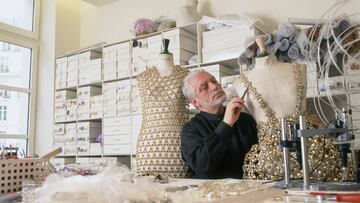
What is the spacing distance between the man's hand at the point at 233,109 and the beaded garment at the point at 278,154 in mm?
64

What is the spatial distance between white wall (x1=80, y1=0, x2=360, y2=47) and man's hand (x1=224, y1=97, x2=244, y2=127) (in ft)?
4.38

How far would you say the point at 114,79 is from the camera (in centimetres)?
297

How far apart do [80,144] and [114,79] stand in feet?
2.17

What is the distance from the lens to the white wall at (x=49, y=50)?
3.49 meters

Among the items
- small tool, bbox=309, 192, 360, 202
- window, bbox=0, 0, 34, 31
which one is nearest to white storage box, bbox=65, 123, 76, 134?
window, bbox=0, 0, 34, 31

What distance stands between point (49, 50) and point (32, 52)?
0.71 ft

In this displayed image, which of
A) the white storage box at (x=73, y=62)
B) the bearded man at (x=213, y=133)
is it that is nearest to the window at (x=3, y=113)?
the white storage box at (x=73, y=62)

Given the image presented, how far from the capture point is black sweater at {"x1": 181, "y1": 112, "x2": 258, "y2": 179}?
1.36 metres

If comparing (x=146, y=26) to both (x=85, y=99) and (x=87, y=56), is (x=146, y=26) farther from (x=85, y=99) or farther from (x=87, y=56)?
(x=85, y=99)

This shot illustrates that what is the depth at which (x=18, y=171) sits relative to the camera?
2.99ft

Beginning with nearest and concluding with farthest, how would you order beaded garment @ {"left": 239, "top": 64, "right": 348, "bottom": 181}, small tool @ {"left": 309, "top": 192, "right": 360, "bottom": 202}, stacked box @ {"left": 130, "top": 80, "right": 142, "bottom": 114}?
small tool @ {"left": 309, "top": 192, "right": 360, "bottom": 202} → beaded garment @ {"left": 239, "top": 64, "right": 348, "bottom": 181} → stacked box @ {"left": 130, "top": 80, "right": 142, "bottom": 114}

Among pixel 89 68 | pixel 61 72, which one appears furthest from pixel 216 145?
pixel 61 72

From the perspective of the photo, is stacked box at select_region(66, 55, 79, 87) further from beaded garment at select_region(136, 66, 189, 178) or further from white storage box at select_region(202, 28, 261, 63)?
beaded garment at select_region(136, 66, 189, 178)

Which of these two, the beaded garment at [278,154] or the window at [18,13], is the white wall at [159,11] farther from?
the beaded garment at [278,154]
